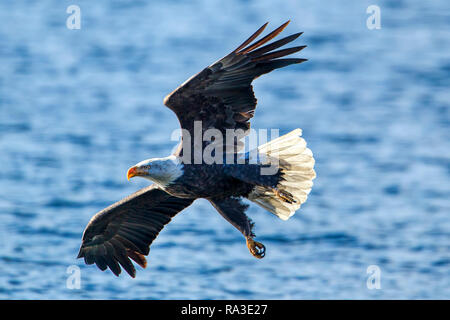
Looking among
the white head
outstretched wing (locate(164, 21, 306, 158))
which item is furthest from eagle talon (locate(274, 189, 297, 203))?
the white head

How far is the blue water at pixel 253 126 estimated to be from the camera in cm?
1357

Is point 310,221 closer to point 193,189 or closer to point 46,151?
point 46,151

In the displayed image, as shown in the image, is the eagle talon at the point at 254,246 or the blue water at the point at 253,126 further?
the blue water at the point at 253,126

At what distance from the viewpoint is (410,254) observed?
14.6 metres

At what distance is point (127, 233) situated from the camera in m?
9.48

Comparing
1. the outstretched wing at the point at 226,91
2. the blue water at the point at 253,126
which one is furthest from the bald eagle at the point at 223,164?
Answer: the blue water at the point at 253,126

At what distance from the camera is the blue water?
13570mm

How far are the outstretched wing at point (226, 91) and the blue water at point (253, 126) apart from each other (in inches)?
178

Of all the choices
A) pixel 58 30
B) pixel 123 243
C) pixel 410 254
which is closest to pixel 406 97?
pixel 410 254

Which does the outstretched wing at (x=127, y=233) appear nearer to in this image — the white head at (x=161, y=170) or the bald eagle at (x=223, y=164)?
the bald eagle at (x=223, y=164)

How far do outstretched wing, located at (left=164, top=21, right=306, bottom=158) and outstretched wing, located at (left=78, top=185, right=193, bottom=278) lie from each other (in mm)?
1131

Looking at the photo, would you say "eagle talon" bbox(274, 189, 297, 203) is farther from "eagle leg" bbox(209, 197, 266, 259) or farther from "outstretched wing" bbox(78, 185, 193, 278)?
"outstretched wing" bbox(78, 185, 193, 278)

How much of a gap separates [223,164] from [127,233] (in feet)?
5.04

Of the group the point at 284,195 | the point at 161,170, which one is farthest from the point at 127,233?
the point at 284,195
